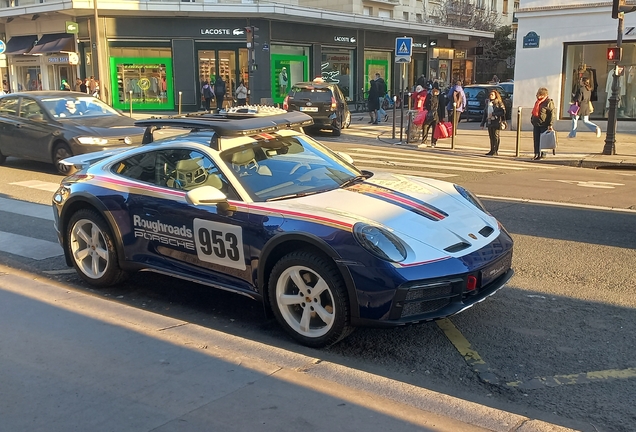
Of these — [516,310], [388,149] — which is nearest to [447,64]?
[388,149]

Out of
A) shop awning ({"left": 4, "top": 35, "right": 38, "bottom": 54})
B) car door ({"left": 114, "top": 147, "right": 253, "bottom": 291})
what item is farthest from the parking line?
shop awning ({"left": 4, "top": 35, "right": 38, "bottom": 54})

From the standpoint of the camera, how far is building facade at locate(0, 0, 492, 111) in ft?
101

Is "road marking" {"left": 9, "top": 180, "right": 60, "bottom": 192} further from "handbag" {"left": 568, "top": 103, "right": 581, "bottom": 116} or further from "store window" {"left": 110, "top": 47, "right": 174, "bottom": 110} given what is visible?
"store window" {"left": 110, "top": 47, "right": 174, "bottom": 110}

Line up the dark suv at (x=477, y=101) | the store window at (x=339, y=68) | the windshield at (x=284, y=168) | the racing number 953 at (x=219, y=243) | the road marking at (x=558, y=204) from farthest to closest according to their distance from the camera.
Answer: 1. the store window at (x=339, y=68)
2. the dark suv at (x=477, y=101)
3. the road marking at (x=558, y=204)
4. the windshield at (x=284, y=168)
5. the racing number 953 at (x=219, y=243)

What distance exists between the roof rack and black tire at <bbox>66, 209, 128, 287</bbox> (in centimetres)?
101

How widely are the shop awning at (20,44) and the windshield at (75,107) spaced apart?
80.6 ft

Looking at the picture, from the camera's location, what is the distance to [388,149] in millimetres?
18078

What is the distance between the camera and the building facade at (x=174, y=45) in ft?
101

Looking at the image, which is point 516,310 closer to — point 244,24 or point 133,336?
point 133,336

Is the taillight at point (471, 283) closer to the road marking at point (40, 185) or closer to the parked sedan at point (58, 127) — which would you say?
the road marking at point (40, 185)

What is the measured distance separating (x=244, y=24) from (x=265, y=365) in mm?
29800

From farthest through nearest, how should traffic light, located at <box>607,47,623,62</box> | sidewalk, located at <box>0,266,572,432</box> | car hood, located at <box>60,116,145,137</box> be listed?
traffic light, located at <box>607,47,623,62</box> < car hood, located at <box>60,116,145,137</box> < sidewalk, located at <box>0,266,572,432</box>

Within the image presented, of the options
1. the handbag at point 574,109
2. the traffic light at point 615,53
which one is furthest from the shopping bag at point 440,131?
the traffic light at point 615,53

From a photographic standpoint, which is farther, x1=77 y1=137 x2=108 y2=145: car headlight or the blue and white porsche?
x1=77 y1=137 x2=108 y2=145: car headlight
